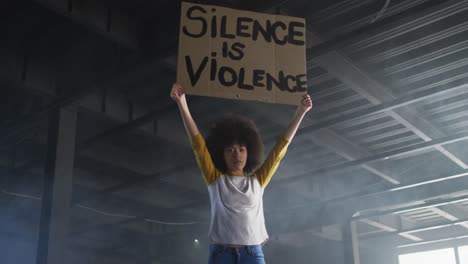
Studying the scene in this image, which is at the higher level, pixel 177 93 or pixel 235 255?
pixel 177 93

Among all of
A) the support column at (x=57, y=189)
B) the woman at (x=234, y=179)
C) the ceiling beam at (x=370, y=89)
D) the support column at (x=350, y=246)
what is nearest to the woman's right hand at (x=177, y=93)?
the woman at (x=234, y=179)

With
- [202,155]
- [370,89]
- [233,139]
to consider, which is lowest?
[202,155]

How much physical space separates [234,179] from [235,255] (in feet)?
1.24

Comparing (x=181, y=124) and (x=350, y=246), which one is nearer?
(x=181, y=124)

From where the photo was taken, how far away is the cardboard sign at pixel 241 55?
2846mm

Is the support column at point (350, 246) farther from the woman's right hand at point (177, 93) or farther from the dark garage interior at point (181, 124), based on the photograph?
the woman's right hand at point (177, 93)

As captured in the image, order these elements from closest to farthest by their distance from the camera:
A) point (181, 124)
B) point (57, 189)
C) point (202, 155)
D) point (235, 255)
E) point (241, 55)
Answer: point (235, 255) → point (202, 155) → point (241, 55) → point (57, 189) → point (181, 124)

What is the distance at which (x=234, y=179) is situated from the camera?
2715mm

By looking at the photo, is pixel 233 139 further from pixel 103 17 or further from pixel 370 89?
pixel 370 89

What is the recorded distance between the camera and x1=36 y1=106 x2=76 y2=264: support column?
5.67m

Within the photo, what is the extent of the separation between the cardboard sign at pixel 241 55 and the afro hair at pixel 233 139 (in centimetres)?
18

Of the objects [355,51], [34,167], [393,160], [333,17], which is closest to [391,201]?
[393,160]

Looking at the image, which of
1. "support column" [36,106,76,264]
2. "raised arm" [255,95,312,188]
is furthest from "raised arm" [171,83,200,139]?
"support column" [36,106,76,264]

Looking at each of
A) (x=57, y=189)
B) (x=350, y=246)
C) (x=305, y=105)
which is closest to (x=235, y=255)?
(x=305, y=105)
